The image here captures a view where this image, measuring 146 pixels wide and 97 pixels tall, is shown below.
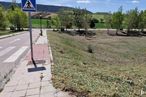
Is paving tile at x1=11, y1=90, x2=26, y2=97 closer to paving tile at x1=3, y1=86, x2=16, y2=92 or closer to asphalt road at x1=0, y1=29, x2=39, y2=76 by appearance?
paving tile at x1=3, y1=86, x2=16, y2=92

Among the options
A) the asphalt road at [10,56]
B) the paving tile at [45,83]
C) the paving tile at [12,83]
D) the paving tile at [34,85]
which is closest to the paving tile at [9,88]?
the paving tile at [12,83]

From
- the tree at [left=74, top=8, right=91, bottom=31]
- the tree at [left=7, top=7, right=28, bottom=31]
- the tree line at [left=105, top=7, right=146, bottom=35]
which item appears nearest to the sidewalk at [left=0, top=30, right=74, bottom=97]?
the tree at [left=7, top=7, right=28, bottom=31]

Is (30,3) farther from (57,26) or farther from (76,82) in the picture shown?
(57,26)

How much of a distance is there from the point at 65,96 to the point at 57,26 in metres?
61.6

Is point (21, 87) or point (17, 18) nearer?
point (21, 87)

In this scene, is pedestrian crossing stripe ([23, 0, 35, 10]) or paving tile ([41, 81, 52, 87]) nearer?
paving tile ([41, 81, 52, 87])

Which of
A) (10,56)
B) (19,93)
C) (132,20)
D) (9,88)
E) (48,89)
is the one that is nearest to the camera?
(19,93)

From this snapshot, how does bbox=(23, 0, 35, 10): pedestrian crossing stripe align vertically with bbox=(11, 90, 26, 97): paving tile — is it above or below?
above

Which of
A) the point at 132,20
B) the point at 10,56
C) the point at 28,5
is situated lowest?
the point at 10,56

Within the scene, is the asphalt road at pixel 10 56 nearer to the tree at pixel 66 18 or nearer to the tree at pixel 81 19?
the tree at pixel 66 18

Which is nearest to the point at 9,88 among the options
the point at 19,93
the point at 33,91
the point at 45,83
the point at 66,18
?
the point at 19,93

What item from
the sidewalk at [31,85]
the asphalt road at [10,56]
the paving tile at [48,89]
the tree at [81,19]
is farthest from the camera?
the tree at [81,19]

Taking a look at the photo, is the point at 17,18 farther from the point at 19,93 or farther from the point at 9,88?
the point at 19,93

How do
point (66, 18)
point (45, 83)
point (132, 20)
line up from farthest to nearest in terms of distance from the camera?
point (132, 20) → point (66, 18) → point (45, 83)
